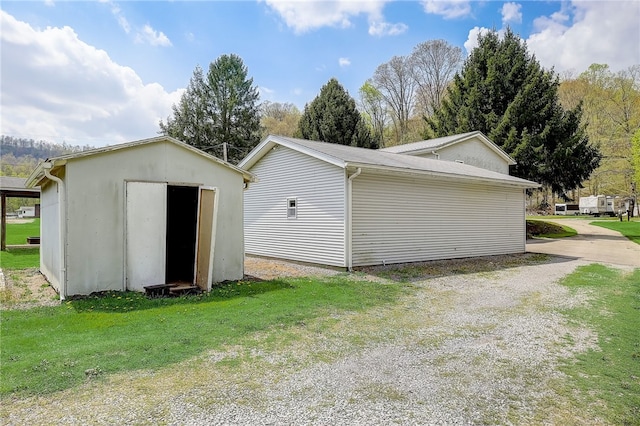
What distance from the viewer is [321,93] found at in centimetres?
2962

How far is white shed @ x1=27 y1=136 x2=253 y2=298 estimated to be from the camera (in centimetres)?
660

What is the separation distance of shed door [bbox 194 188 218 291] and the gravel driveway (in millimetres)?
2917

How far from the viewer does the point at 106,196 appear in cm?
693

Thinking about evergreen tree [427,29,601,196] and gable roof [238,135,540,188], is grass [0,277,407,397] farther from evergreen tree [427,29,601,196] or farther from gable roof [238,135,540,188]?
evergreen tree [427,29,601,196]

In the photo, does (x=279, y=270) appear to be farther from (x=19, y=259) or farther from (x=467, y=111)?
(x=467, y=111)

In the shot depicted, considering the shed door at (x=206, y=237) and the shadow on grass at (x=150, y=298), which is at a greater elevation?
the shed door at (x=206, y=237)

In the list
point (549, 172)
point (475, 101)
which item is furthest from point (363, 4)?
point (549, 172)

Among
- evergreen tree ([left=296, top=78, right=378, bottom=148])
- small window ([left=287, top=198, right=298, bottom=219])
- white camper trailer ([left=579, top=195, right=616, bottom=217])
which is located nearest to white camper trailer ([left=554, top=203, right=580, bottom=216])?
white camper trailer ([left=579, top=195, right=616, bottom=217])

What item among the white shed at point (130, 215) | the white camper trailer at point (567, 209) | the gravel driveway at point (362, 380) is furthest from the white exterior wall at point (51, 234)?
the white camper trailer at point (567, 209)

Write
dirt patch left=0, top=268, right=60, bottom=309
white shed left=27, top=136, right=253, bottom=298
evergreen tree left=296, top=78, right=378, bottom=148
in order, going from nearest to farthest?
1. dirt patch left=0, top=268, right=60, bottom=309
2. white shed left=27, top=136, right=253, bottom=298
3. evergreen tree left=296, top=78, right=378, bottom=148

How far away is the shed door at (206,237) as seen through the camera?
741 centimetres

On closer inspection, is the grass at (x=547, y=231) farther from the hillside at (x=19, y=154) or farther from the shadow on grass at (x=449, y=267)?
the hillside at (x=19, y=154)

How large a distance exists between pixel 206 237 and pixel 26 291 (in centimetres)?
356

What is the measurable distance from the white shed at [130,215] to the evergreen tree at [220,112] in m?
21.1
